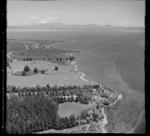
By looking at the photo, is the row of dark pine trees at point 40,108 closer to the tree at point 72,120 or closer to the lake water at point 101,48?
the tree at point 72,120

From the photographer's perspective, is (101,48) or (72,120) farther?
(101,48)

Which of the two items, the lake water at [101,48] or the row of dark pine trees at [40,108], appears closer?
the row of dark pine trees at [40,108]

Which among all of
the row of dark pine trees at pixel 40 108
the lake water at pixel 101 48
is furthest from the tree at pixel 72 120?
the lake water at pixel 101 48

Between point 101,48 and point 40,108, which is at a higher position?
point 101,48

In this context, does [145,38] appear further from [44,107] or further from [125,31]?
[44,107]

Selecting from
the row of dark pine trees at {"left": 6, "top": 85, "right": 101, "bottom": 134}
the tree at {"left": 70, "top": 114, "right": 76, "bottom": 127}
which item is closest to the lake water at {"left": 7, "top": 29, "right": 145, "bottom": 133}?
the row of dark pine trees at {"left": 6, "top": 85, "right": 101, "bottom": 134}

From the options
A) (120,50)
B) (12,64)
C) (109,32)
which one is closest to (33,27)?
(12,64)

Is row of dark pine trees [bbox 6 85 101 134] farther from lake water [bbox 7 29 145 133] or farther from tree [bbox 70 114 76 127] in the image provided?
lake water [bbox 7 29 145 133]

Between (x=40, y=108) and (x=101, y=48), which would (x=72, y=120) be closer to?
(x=40, y=108)

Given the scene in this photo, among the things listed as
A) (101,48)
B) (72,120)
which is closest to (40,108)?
(72,120)

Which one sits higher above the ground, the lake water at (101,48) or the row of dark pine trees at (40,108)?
the lake water at (101,48)
